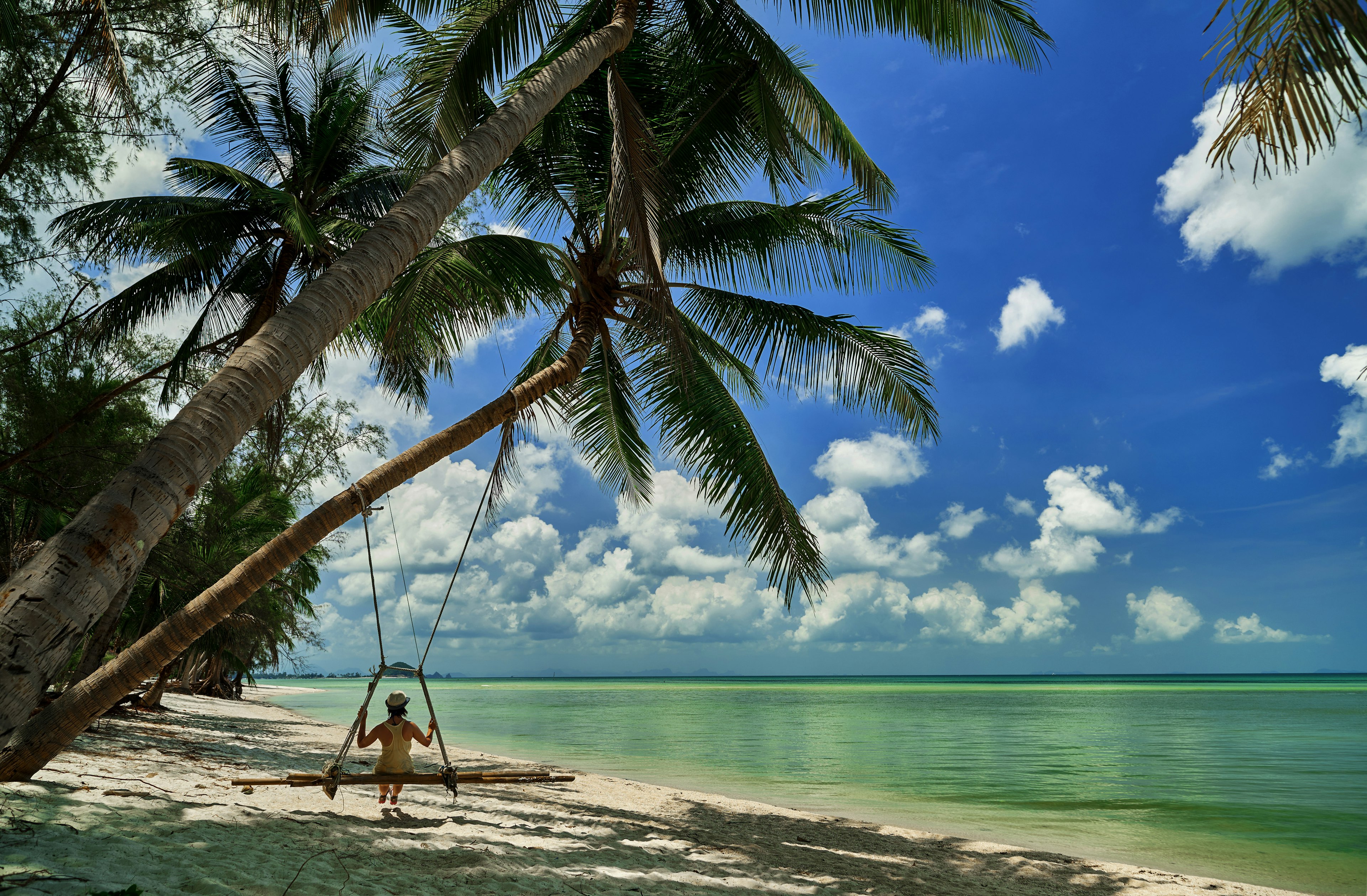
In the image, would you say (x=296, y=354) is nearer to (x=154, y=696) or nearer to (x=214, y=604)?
(x=214, y=604)

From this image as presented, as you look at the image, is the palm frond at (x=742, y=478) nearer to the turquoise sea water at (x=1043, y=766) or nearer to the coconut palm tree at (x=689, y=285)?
the coconut palm tree at (x=689, y=285)

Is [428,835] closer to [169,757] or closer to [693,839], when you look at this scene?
[693,839]

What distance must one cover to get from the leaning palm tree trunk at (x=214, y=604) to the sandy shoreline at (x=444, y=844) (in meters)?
0.45

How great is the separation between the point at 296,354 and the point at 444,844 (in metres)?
3.75

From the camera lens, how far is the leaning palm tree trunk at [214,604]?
3818 millimetres

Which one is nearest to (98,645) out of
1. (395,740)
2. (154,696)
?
(154,696)

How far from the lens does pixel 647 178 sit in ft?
17.5

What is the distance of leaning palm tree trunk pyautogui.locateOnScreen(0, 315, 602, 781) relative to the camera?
3.82m

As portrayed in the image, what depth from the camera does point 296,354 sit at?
341cm

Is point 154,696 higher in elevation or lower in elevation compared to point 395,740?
lower

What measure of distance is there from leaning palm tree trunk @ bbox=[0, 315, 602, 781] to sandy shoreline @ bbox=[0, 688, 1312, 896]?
17.7 inches

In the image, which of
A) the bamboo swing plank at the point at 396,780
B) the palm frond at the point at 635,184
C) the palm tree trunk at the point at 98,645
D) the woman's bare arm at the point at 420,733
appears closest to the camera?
the bamboo swing plank at the point at 396,780

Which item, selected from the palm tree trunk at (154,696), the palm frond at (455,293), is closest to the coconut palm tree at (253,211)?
the palm frond at (455,293)

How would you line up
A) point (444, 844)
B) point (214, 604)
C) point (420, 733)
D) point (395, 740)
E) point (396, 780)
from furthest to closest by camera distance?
point (420, 733), point (395, 740), point (444, 844), point (396, 780), point (214, 604)
